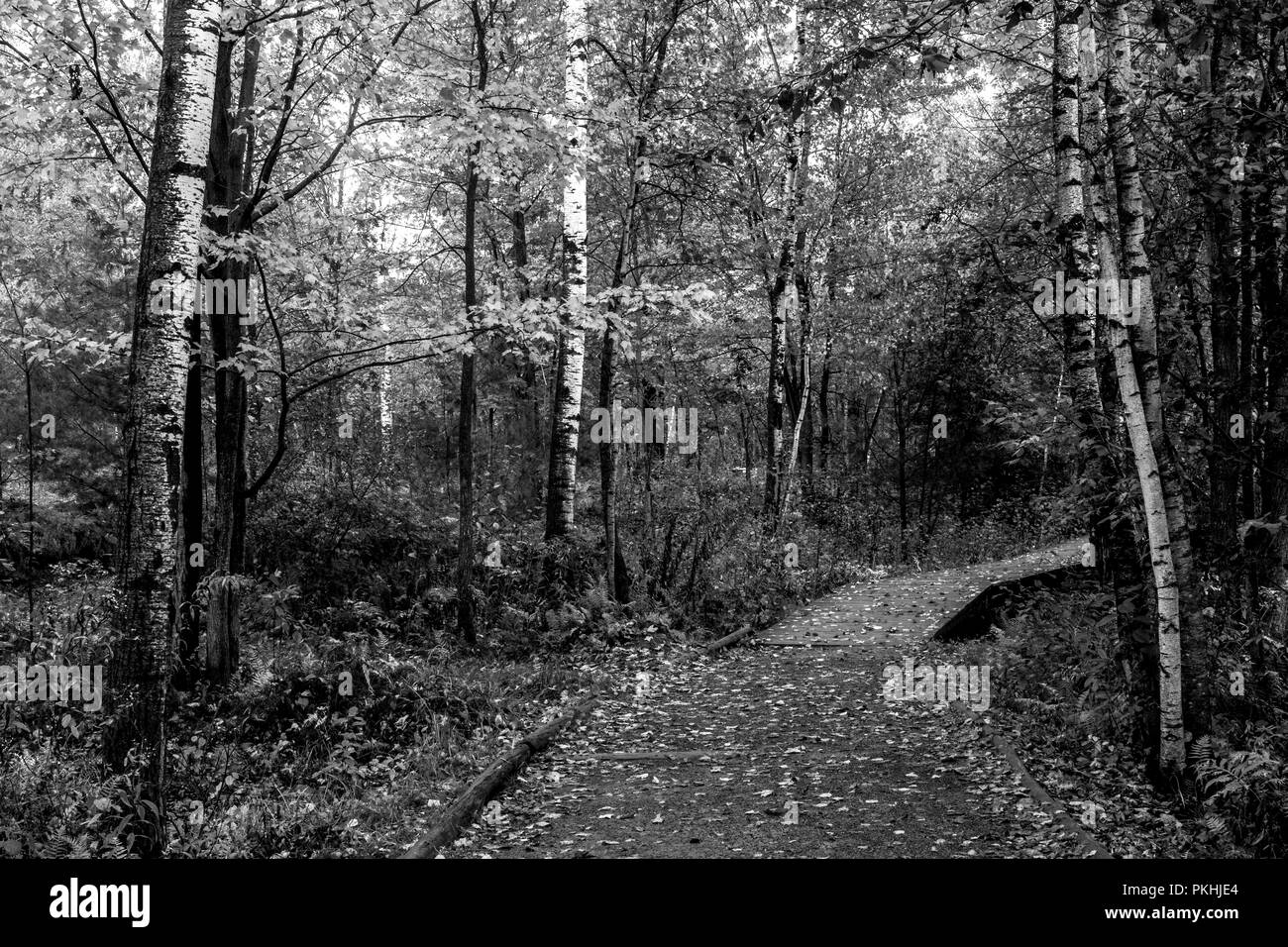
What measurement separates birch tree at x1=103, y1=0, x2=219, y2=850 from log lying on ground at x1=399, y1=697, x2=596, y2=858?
1.50 meters

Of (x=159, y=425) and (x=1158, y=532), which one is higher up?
(x=159, y=425)

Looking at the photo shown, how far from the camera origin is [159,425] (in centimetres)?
489

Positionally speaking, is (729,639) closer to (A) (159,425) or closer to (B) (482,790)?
(B) (482,790)

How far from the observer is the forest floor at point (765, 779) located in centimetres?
528

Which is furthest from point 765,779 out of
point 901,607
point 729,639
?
point 901,607

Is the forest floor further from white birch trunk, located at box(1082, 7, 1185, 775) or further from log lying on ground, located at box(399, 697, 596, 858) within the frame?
white birch trunk, located at box(1082, 7, 1185, 775)

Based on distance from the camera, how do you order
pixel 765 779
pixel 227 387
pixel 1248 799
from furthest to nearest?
1. pixel 227 387
2. pixel 765 779
3. pixel 1248 799

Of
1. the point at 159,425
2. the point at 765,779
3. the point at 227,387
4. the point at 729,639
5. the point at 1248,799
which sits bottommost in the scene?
the point at 765,779

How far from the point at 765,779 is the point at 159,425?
494 centimetres

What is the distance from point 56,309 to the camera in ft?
40.9

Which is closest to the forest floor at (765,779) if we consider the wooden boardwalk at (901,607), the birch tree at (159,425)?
the wooden boardwalk at (901,607)

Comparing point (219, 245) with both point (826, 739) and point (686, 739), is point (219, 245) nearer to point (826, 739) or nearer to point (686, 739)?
point (686, 739)
